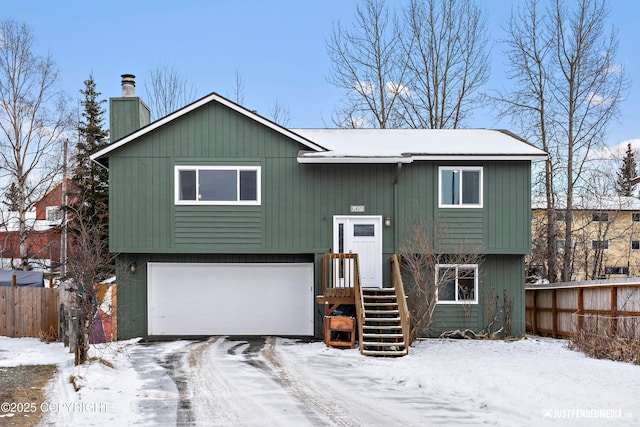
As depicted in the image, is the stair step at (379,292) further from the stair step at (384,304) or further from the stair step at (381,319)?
the stair step at (381,319)

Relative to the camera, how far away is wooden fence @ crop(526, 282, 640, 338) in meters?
15.4

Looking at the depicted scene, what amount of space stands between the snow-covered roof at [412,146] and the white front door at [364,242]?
5.64 ft

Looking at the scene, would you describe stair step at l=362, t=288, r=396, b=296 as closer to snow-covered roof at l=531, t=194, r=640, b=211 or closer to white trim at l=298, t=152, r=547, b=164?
white trim at l=298, t=152, r=547, b=164

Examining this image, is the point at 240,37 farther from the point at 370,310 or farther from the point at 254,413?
the point at 254,413

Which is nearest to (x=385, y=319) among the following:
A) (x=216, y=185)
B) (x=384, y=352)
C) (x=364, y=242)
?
(x=384, y=352)

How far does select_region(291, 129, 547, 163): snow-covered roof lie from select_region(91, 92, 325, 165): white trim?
1.67 feet

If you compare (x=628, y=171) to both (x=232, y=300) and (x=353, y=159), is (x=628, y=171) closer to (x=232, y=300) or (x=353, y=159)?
(x=353, y=159)

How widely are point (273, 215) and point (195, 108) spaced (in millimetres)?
3505

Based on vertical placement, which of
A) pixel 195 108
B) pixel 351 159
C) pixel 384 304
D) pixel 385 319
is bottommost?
pixel 385 319

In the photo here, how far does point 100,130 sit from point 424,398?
2254 cm

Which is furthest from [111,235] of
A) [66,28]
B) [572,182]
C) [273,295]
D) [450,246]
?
[572,182]

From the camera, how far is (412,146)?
Result: 731 inches

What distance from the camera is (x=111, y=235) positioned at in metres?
17.5

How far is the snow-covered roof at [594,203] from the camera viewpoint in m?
31.5
